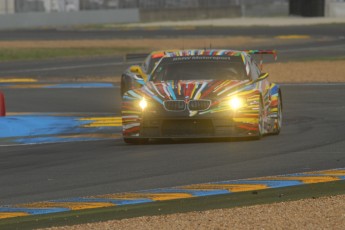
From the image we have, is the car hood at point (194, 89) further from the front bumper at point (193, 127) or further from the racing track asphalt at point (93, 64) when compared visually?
the racing track asphalt at point (93, 64)

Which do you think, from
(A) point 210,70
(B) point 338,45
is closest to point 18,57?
(B) point 338,45

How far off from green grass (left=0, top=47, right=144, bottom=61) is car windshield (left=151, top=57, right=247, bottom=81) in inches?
1042

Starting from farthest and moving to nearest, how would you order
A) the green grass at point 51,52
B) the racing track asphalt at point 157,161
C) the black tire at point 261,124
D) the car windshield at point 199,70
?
the green grass at point 51,52 → the car windshield at point 199,70 → the black tire at point 261,124 → the racing track asphalt at point 157,161

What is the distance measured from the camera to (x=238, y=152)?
50.2 feet

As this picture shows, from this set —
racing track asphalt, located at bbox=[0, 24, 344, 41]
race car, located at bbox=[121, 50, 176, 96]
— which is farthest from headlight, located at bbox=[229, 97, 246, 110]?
racing track asphalt, located at bbox=[0, 24, 344, 41]

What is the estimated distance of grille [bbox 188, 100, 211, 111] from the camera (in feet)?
53.8

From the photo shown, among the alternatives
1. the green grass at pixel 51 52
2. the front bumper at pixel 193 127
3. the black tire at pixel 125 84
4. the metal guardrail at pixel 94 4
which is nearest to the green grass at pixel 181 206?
the front bumper at pixel 193 127

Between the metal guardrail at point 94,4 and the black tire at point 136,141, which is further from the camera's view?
the metal guardrail at point 94,4

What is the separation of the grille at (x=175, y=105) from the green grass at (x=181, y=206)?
182 inches

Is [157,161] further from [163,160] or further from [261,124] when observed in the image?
[261,124]

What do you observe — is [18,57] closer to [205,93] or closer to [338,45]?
[338,45]

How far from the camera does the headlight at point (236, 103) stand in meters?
16.5

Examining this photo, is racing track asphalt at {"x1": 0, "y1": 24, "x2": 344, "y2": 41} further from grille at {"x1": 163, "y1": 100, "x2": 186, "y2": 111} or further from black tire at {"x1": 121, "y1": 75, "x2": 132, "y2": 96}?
grille at {"x1": 163, "y1": 100, "x2": 186, "y2": 111}

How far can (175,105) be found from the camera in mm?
16438
